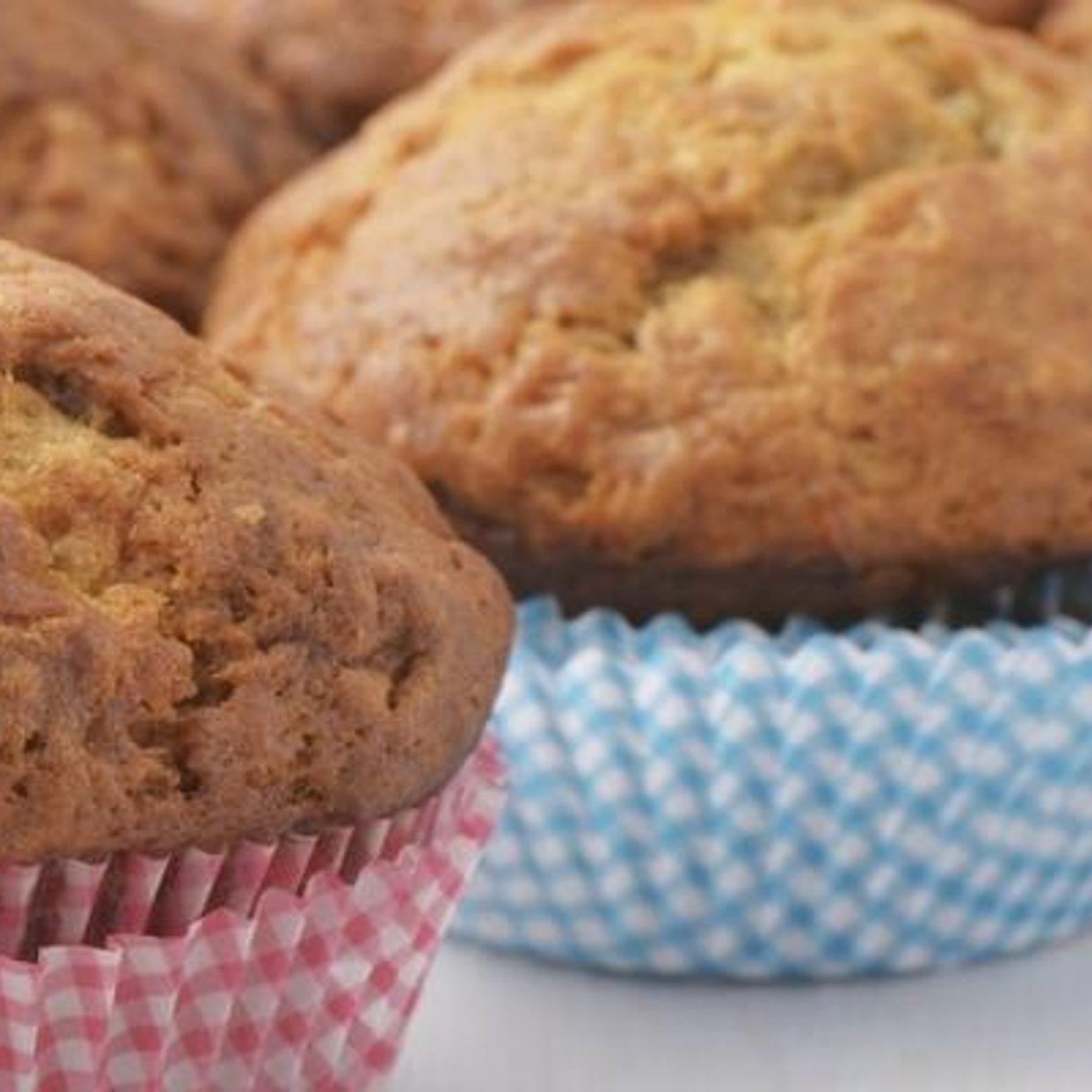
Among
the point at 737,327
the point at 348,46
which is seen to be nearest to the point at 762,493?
the point at 737,327

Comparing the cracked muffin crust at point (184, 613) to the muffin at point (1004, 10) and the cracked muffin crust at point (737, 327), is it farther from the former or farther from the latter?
the muffin at point (1004, 10)

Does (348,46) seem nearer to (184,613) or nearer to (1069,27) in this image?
(1069,27)

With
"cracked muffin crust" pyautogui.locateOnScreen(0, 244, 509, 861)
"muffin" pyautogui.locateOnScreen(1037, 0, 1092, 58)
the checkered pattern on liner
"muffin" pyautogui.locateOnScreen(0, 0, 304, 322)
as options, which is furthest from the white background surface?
"muffin" pyautogui.locateOnScreen(1037, 0, 1092, 58)

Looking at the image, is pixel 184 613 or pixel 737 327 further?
pixel 737 327

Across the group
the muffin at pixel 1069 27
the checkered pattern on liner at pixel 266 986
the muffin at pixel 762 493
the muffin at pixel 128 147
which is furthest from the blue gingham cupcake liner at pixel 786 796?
the muffin at pixel 1069 27

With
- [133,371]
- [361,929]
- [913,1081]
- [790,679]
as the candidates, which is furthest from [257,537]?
[913,1081]

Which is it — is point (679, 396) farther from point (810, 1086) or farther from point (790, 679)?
point (810, 1086)
